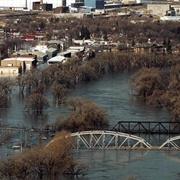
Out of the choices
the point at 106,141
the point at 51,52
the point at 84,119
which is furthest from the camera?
the point at 51,52

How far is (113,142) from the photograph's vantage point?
11164 millimetres

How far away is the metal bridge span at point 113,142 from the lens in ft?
35.6

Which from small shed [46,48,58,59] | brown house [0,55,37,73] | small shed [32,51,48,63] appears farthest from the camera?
small shed [46,48,58,59]

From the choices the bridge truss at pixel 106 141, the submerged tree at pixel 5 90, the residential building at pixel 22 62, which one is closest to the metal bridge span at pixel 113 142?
the bridge truss at pixel 106 141

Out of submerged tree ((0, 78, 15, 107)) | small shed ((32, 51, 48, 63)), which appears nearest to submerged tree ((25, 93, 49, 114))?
submerged tree ((0, 78, 15, 107))

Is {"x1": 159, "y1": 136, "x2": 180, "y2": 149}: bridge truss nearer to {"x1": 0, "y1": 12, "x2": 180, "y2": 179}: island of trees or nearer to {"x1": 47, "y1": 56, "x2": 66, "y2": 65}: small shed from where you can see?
{"x1": 0, "y1": 12, "x2": 180, "y2": 179}: island of trees

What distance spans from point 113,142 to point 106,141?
10 centimetres

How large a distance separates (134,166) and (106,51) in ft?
41.8

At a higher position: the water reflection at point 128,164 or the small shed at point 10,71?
the water reflection at point 128,164

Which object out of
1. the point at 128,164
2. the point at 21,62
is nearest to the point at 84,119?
the point at 128,164

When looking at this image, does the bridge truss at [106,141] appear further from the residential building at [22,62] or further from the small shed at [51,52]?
the small shed at [51,52]

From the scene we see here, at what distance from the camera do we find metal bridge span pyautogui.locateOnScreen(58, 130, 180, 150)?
10852 millimetres

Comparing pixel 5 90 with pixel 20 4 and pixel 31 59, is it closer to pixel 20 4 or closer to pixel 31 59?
pixel 31 59

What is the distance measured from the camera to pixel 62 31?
28.5 meters
